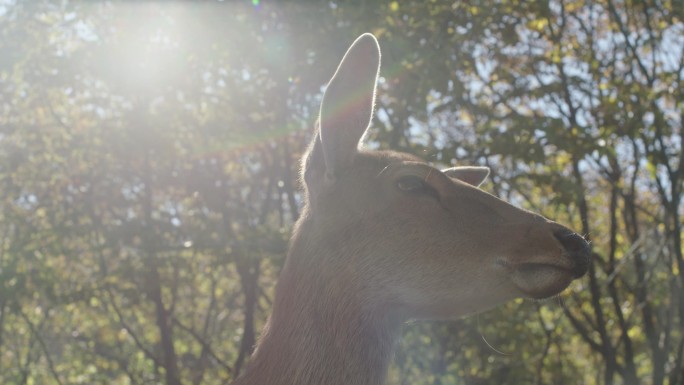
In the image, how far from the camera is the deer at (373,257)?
3215 mm

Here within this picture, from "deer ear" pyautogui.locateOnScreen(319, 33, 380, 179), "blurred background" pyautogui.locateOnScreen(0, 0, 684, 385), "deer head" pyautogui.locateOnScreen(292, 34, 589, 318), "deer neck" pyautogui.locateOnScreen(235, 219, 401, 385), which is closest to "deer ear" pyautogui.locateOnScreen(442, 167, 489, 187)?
"deer head" pyautogui.locateOnScreen(292, 34, 589, 318)

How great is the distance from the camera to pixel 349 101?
3.33 m

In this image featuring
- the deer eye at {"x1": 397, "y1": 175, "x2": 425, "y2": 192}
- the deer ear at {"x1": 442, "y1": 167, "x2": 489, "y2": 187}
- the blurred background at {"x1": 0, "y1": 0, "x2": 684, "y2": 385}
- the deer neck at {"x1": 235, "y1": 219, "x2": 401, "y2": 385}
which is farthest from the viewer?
the blurred background at {"x1": 0, "y1": 0, "x2": 684, "y2": 385}

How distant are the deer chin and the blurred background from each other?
304 centimetres

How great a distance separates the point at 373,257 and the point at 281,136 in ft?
17.5

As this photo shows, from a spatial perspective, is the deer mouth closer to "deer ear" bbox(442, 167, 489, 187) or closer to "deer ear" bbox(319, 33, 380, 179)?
"deer ear" bbox(319, 33, 380, 179)

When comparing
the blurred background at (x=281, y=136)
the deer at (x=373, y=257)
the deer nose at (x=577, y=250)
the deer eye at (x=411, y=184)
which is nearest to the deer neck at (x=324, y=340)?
the deer at (x=373, y=257)

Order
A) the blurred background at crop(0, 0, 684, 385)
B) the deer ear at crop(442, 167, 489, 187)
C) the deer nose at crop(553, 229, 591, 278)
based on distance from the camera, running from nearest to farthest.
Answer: the deer nose at crop(553, 229, 591, 278)
the deer ear at crop(442, 167, 489, 187)
the blurred background at crop(0, 0, 684, 385)

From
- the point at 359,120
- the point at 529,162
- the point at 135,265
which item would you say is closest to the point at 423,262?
the point at 359,120

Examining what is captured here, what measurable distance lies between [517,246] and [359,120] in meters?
0.92

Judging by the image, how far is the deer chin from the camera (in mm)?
3051

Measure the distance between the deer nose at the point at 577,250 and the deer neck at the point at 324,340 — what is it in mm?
847

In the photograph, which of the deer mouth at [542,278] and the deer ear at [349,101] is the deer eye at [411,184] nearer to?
the deer ear at [349,101]

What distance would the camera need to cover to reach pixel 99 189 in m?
9.45
